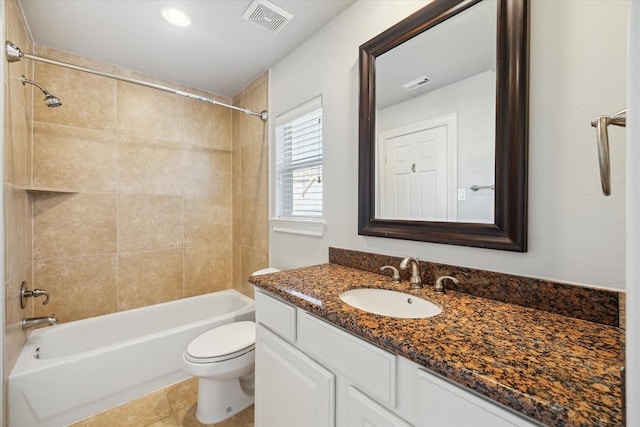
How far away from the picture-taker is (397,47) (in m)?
1.30

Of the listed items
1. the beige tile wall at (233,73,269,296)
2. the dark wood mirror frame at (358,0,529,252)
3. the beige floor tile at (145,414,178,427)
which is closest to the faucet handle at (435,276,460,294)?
the dark wood mirror frame at (358,0,529,252)

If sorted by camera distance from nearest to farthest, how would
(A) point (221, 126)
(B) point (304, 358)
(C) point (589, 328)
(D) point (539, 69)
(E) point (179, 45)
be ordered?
1. (C) point (589, 328)
2. (D) point (539, 69)
3. (B) point (304, 358)
4. (E) point (179, 45)
5. (A) point (221, 126)

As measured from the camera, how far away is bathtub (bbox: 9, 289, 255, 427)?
1.40m

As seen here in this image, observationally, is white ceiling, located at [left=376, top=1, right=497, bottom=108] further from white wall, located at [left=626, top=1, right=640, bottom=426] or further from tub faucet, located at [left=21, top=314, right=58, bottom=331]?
tub faucet, located at [left=21, top=314, right=58, bottom=331]

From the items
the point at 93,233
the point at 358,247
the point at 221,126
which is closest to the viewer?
the point at 358,247

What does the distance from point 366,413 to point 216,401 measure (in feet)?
3.93

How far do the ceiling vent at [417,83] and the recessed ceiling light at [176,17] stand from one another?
4.52 ft

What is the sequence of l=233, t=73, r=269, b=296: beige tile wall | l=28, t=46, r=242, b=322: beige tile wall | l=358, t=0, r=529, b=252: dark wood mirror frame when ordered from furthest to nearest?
l=233, t=73, r=269, b=296: beige tile wall < l=28, t=46, r=242, b=322: beige tile wall < l=358, t=0, r=529, b=252: dark wood mirror frame

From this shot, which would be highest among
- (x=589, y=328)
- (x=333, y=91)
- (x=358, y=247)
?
(x=333, y=91)

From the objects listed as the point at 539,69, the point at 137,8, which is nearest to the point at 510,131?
the point at 539,69

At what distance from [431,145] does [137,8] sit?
182cm

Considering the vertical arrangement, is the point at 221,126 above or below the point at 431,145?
above

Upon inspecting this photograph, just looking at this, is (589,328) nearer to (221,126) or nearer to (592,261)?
(592,261)

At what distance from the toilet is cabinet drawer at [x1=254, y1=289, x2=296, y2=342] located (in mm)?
414
